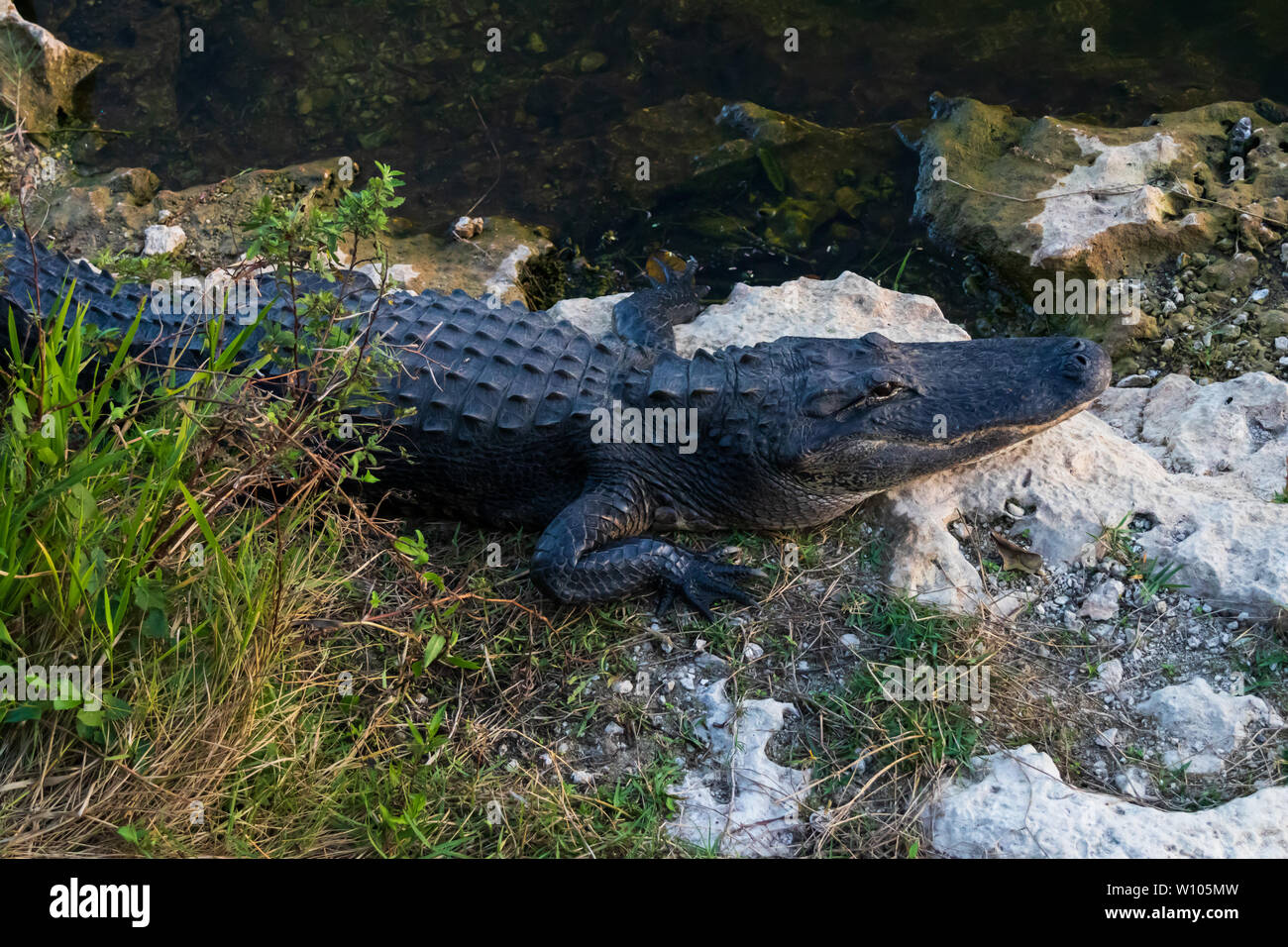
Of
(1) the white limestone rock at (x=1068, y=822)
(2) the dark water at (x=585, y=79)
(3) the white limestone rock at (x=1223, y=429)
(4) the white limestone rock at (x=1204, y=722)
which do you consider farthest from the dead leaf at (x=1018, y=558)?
(2) the dark water at (x=585, y=79)

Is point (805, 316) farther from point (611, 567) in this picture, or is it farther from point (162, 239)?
point (162, 239)

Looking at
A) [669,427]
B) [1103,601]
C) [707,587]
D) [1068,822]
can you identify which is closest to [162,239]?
[669,427]

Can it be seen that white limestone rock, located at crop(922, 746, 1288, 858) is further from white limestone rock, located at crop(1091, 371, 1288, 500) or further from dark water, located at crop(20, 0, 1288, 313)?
dark water, located at crop(20, 0, 1288, 313)

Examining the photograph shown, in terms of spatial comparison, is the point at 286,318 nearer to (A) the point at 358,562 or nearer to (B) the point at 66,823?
(A) the point at 358,562

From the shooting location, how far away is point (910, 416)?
13.6 ft

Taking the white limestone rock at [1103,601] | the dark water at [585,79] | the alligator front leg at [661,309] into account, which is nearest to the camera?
the white limestone rock at [1103,601]

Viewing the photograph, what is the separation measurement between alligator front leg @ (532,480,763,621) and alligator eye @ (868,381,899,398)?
874 mm

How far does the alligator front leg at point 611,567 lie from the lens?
3914 mm

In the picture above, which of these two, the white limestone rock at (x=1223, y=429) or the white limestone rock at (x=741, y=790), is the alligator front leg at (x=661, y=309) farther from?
the white limestone rock at (x=1223, y=429)

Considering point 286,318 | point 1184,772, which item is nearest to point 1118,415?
point 1184,772

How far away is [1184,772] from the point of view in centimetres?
323

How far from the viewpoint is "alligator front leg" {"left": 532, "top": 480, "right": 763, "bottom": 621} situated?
12.8 ft

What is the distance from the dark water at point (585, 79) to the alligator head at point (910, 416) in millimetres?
2286

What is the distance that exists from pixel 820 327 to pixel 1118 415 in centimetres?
153
